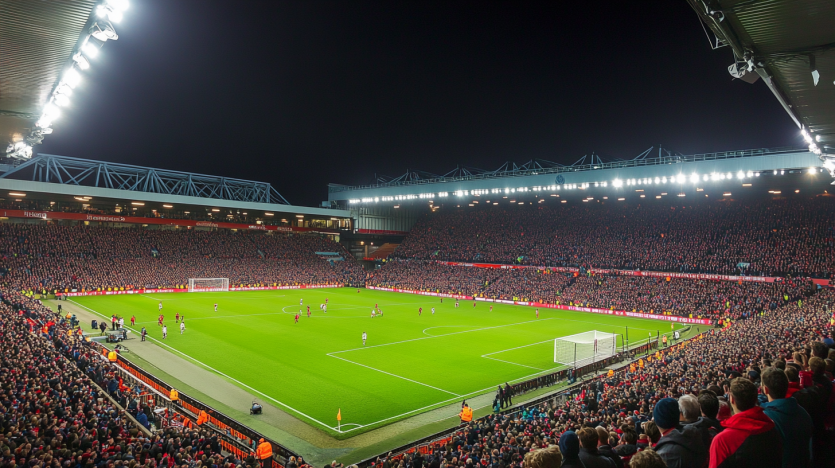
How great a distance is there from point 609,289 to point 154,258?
58695 millimetres

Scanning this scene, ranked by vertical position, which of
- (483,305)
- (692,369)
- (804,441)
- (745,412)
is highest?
(745,412)

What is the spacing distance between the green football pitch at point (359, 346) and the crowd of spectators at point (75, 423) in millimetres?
6359

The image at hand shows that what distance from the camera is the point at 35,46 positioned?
9.64 metres

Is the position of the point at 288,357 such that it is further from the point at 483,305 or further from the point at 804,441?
the point at 483,305

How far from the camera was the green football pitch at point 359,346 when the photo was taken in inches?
886

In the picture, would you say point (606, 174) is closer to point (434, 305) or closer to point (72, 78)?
point (434, 305)

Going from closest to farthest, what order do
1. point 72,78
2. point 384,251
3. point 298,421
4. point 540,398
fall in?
point 72,78 < point 298,421 < point 540,398 < point 384,251

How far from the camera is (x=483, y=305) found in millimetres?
57344

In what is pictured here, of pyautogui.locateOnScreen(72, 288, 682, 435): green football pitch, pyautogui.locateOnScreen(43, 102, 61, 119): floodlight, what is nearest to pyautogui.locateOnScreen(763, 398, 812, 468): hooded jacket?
pyautogui.locateOnScreen(43, 102, 61, 119): floodlight

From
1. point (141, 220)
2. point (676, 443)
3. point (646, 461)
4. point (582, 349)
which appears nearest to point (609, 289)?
point (582, 349)

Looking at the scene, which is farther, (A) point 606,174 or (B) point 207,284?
(B) point 207,284

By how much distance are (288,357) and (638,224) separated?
53.8 m

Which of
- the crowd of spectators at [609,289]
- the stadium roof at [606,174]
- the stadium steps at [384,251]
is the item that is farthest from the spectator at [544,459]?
the stadium steps at [384,251]

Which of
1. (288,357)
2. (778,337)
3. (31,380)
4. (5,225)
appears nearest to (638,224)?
(778,337)
